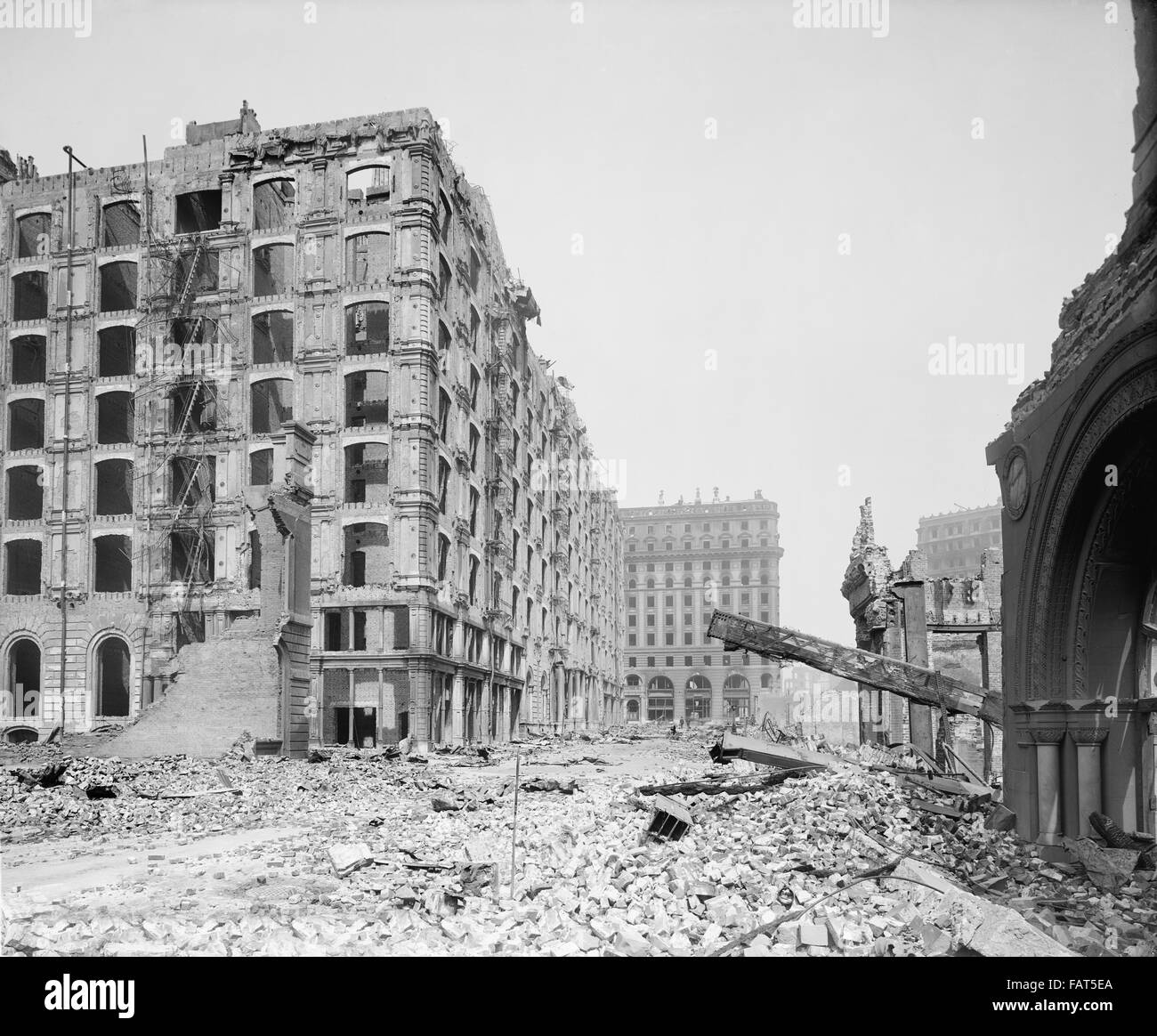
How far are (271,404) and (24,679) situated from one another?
48.3 feet

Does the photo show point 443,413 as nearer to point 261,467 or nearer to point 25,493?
point 261,467

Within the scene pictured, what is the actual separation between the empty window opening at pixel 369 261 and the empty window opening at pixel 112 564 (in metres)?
14.0

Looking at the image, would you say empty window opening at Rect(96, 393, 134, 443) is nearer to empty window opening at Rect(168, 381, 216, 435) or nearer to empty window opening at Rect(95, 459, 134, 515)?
empty window opening at Rect(95, 459, 134, 515)

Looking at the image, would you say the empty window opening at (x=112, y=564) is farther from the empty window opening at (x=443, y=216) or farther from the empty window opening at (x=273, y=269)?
Answer: the empty window opening at (x=443, y=216)

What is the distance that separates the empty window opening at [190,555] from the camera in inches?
1603

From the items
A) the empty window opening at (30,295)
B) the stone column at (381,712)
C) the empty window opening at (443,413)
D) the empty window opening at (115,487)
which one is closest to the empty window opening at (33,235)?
the empty window opening at (30,295)

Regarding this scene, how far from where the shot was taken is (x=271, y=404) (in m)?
44.0

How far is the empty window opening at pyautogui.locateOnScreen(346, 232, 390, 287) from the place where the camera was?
135ft

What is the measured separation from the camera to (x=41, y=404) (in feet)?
145

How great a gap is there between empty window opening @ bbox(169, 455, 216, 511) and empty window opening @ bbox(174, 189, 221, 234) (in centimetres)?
968

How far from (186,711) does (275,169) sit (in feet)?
81.2

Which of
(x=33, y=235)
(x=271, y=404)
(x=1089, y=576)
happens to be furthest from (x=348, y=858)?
(x=33, y=235)
